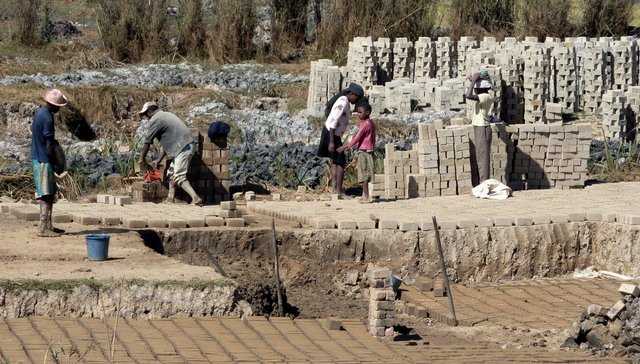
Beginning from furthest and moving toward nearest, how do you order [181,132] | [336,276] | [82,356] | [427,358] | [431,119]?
[431,119]
[181,132]
[336,276]
[427,358]
[82,356]

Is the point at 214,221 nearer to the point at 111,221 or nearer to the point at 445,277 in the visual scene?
the point at 111,221

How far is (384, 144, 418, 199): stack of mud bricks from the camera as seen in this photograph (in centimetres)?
1864

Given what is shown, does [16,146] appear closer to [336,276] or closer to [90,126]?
[90,126]

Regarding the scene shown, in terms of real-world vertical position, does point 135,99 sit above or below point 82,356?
above

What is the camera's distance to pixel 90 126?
24.7 meters

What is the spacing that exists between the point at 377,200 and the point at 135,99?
7.89 m

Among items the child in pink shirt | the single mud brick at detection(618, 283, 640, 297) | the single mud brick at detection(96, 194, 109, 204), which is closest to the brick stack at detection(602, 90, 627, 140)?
the child in pink shirt

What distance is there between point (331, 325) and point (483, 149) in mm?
5965

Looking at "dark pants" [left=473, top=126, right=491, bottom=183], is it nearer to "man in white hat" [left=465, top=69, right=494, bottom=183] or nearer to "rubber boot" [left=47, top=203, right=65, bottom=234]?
"man in white hat" [left=465, top=69, right=494, bottom=183]

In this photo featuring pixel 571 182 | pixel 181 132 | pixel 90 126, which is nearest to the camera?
pixel 181 132

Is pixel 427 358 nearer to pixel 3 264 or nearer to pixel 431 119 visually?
pixel 3 264

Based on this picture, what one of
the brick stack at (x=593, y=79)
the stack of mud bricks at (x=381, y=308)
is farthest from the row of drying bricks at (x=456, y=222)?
the brick stack at (x=593, y=79)

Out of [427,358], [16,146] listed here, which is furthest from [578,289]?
[16,146]

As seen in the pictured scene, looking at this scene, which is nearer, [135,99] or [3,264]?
[3,264]
